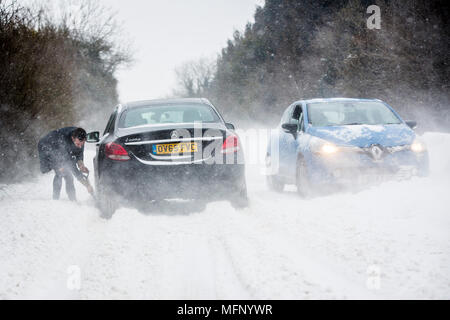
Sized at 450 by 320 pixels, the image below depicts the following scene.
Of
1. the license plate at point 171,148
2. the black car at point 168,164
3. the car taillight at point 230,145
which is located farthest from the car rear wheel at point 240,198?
the license plate at point 171,148

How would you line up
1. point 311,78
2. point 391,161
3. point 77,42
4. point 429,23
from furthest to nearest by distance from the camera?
1. point 77,42
2. point 311,78
3. point 429,23
4. point 391,161

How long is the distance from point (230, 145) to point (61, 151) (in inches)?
157

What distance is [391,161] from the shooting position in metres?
7.57

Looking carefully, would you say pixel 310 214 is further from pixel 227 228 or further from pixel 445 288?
pixel 445 288

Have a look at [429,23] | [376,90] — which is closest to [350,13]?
[376,90]

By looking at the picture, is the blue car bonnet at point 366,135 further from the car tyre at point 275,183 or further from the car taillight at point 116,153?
the car taillight at point 116,153

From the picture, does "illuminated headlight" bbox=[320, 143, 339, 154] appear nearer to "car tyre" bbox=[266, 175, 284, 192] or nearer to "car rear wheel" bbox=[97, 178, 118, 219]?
"car tyre" bbox=[266, 175, 284, 192]

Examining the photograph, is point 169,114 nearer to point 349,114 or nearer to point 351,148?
point 351,148

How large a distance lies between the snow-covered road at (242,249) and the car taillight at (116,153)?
0.87 m

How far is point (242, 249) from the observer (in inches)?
199

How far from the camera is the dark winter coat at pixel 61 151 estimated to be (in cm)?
907

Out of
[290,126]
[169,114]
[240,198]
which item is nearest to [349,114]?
[290,126]

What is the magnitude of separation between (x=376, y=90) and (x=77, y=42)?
101 feet

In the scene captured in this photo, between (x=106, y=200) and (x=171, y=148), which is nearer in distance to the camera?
(x=171, y=148)
